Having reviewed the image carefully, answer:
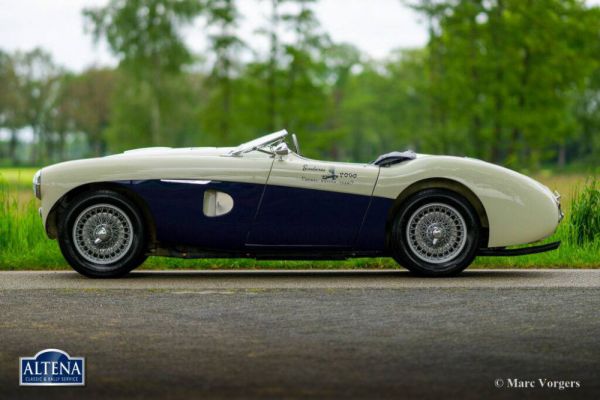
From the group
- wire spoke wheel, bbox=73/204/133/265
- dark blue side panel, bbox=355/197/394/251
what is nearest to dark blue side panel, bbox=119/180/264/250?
wire spoke wheel, bbox=73/204/133/265

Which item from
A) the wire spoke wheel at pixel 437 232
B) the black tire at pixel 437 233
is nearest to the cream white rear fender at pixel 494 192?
the black tire at pixel 437 233

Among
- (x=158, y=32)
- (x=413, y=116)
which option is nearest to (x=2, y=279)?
(x=158, y=32)

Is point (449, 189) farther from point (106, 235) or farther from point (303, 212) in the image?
point (106, 235)

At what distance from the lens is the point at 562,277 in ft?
28.4

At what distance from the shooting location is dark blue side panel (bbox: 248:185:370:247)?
8.47 meters

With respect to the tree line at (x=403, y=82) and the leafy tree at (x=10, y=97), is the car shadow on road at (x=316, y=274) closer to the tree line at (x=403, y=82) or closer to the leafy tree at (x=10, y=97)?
the tree line at (x=403, y=82)

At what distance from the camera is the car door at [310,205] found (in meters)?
8.48

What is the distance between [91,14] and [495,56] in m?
25.7

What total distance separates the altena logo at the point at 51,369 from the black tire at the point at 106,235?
340 centimetres

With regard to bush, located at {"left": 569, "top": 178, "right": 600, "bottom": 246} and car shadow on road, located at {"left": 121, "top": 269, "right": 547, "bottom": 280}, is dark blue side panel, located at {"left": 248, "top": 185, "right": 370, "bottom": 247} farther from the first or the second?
bush, located at {"left": 569, "top": 178, "right": 600, "bottom": 246}

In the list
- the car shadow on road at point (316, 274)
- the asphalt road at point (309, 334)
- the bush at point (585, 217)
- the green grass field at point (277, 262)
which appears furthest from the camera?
the bush at point (585, 217)

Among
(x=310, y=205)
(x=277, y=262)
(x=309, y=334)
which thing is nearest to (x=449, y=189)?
(x=310, y=205)

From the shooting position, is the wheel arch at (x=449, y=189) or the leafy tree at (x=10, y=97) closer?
the wheel arch at (x=449, y=189)

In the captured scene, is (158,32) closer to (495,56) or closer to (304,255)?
(495,56)
